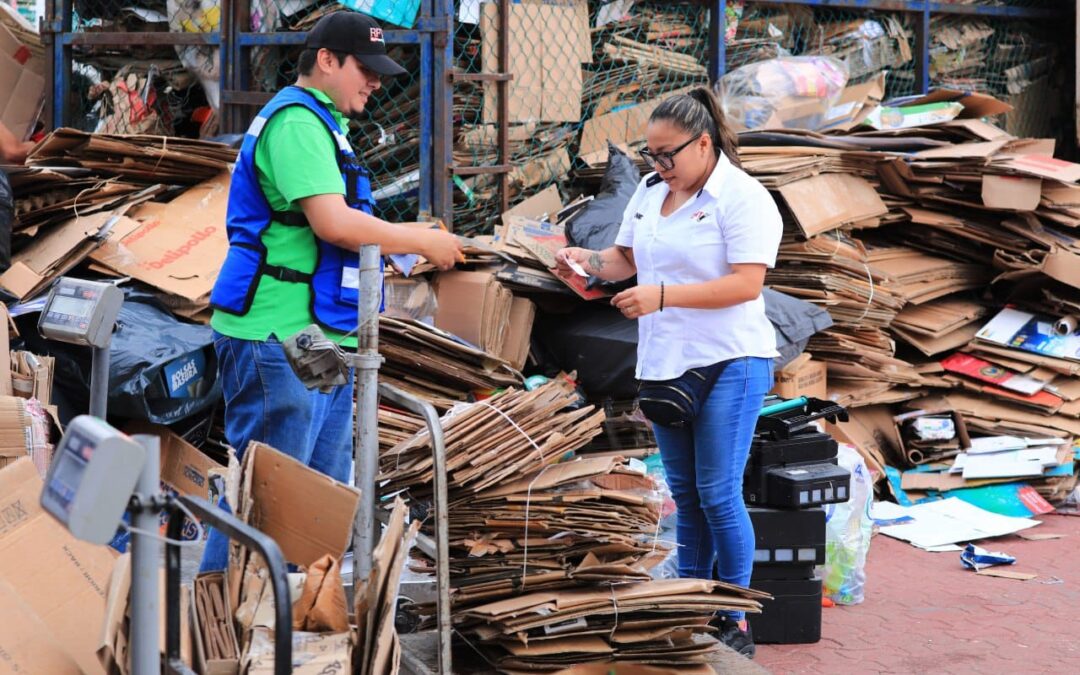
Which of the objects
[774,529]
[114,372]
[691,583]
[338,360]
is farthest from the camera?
[114,372]

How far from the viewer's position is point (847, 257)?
7234 mm

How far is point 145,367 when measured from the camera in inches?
208

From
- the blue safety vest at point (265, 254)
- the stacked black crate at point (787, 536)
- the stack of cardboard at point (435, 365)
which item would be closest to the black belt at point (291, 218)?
the blue safety vest at point (265, 254)

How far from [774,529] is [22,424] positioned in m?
2.80

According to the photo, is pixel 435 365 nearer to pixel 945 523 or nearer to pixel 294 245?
pixel 294 245

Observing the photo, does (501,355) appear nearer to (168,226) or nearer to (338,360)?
(168,226)

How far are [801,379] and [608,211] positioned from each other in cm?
138

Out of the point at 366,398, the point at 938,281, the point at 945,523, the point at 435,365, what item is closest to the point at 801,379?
the point at 945,523

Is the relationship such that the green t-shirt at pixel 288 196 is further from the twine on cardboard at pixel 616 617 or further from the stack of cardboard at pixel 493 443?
the twine on cardboard at pixel 616 617

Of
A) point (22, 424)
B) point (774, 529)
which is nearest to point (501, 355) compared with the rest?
point (774, 529)

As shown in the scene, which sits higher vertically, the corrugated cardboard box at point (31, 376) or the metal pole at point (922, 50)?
the metal pole at point (922, 50)

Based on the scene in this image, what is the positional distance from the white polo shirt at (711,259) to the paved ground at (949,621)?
49.5 inches

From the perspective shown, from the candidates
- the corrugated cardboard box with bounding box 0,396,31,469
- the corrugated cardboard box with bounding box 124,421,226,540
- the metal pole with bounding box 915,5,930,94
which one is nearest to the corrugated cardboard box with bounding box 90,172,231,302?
the corrugated cardboard box with bounding box 124,421,226,540

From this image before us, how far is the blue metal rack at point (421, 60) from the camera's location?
21.9ft
